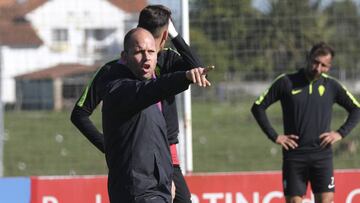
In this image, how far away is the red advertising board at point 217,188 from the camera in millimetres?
9727

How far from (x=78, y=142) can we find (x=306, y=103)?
5.18 m

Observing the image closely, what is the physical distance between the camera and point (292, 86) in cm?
919

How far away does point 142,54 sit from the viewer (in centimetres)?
495

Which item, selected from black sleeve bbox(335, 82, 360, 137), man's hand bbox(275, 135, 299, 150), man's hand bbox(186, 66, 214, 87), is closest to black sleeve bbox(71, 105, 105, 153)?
man's hand bbox(186, 66, 214, 87)

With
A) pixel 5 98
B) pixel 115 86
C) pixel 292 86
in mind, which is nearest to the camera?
pixel 115 86

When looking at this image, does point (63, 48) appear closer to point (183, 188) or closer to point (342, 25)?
point (342, 25)

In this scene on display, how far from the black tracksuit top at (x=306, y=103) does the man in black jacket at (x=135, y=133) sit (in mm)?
4106

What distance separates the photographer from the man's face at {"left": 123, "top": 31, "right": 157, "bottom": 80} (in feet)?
16.2

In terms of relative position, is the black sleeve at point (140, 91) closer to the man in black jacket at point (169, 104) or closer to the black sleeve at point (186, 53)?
the man in black jacket at point (169, 104)

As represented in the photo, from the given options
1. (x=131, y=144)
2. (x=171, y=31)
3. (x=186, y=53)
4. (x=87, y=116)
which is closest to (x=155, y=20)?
(x=171, y=31)

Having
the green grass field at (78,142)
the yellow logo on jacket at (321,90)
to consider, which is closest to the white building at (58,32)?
the green grass field at (78,142)

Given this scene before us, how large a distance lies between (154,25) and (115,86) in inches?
53.2

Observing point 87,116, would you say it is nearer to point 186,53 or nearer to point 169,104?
point 169,104

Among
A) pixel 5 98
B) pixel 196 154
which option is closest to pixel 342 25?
pixel 196 154
